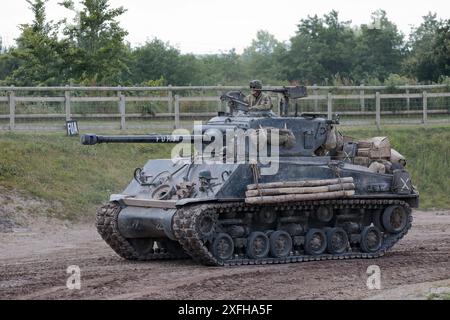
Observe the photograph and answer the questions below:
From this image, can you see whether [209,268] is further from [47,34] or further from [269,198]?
[47,34]

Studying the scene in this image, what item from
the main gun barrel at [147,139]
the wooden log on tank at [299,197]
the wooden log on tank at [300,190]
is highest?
the main gun barrel at [147,139]

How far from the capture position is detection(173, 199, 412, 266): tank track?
58.6 feet

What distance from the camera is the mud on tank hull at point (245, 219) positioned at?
18359mm

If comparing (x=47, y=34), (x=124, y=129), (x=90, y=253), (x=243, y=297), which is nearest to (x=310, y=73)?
(x=47, y=34)

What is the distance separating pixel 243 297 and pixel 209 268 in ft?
10.6

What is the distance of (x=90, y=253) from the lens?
69.1 feet

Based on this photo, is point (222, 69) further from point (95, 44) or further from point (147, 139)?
point (147, 139)

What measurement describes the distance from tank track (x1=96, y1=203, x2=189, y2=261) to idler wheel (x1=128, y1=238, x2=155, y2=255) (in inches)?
2.0

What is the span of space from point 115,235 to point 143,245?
71 centimetres

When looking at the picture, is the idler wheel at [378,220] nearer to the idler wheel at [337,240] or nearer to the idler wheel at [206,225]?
the idler wheel at [337,240]

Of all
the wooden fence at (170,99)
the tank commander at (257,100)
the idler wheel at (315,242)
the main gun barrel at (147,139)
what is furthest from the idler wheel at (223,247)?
the wooden fence at (170,99)

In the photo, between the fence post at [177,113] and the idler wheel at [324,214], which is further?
the fence post at [177,113]

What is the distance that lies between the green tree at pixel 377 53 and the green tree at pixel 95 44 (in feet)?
52.6

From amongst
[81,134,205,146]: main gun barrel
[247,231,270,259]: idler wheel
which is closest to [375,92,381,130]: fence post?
[81,134,205,146]: main gun barrel
